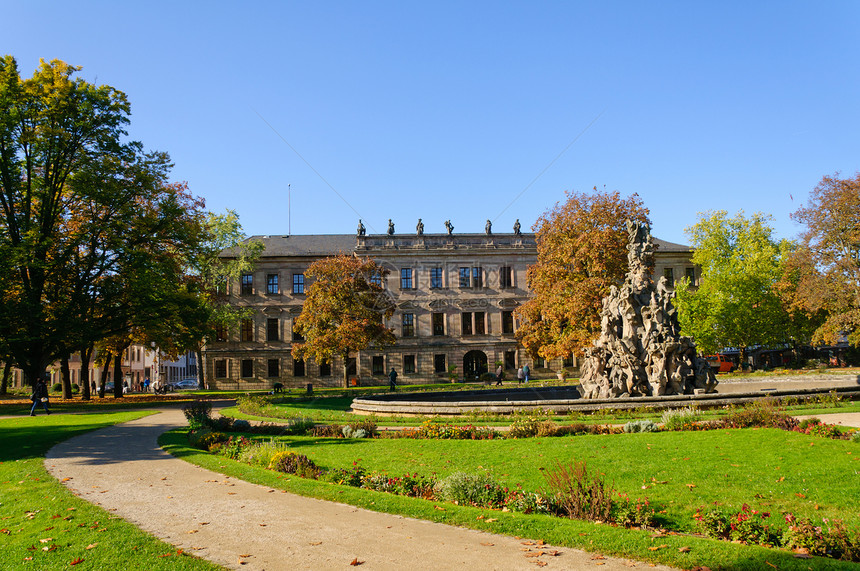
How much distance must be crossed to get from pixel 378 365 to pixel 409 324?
16.1 ft

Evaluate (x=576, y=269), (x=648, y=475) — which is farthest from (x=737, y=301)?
(x=648, y=475)

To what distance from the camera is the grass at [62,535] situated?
6648 mm

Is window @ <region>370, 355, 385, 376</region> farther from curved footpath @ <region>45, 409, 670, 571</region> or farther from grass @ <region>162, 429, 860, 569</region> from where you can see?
curved footpath @ <region>45, 409, 670, 571</region>

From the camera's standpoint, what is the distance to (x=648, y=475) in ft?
35.0

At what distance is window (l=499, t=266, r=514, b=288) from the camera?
57.9 meters

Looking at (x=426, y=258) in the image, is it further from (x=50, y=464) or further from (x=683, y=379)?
(x=50, y=464)

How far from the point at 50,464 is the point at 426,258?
Result: 45.3 m

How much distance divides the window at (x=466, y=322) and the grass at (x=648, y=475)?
41.3 metres

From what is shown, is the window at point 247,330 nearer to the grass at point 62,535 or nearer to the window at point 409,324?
the window at point 409,324

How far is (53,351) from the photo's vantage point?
35.0m

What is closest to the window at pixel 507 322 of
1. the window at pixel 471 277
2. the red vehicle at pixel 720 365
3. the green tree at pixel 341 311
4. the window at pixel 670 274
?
the window at pixel 471 277

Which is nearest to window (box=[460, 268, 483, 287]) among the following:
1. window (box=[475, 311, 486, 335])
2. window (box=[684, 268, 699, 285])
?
window (box=[475, 311, 486, 335])

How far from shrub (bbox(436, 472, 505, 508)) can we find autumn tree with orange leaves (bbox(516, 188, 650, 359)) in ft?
90.0

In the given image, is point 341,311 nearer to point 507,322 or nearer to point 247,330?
point 247,330
